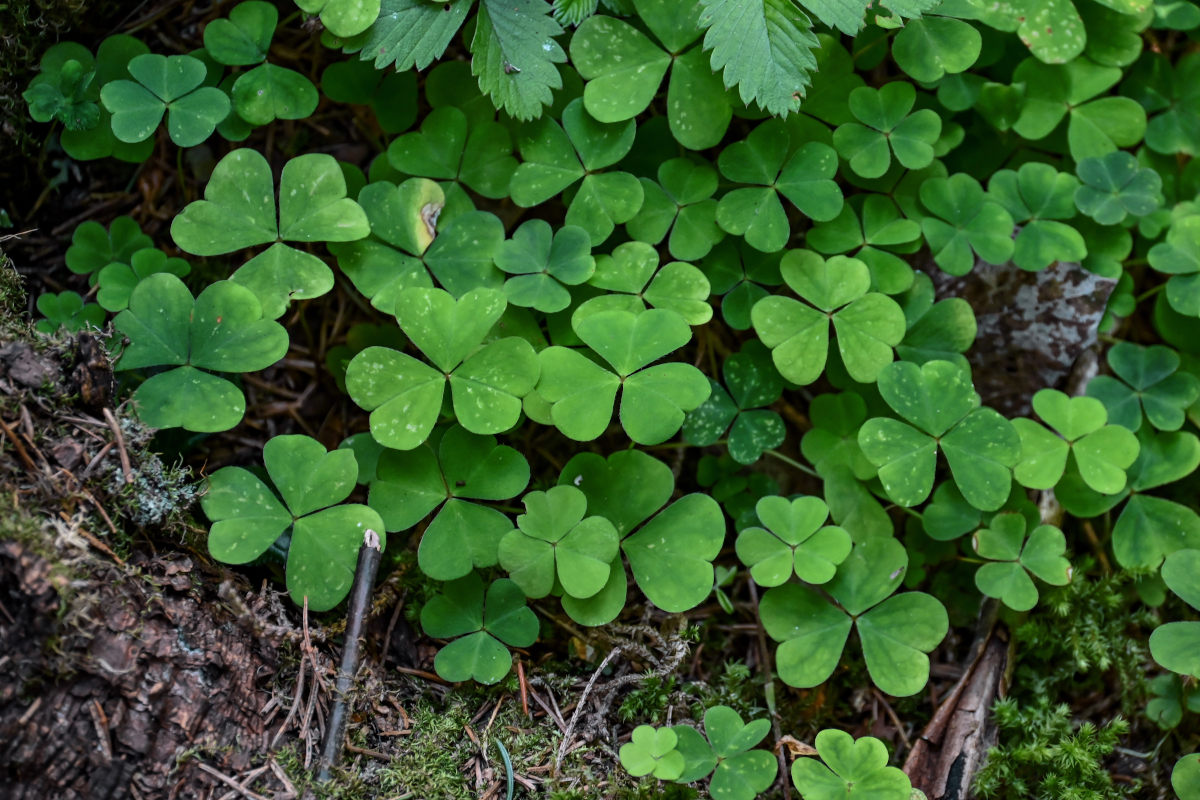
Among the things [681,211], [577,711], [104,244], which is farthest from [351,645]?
[681,211]

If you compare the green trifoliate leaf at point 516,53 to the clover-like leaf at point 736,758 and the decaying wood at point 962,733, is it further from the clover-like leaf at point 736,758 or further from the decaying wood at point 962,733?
the decaying wood at point 962,733

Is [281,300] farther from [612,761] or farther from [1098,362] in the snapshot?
[1098,362]

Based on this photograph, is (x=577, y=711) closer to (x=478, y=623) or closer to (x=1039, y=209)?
(x=478, y=623)

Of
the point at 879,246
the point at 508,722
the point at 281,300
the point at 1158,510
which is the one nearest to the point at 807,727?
the point at 508,722

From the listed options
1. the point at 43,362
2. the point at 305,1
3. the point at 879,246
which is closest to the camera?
the point at 43,362

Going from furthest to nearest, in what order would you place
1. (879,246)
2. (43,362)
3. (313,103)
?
(879,246) < (313,103) < (43,362)

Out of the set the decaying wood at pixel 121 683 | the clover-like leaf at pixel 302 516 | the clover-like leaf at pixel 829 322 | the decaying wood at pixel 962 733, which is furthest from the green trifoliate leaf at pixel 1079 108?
the decaying wood at pixel 121 683
